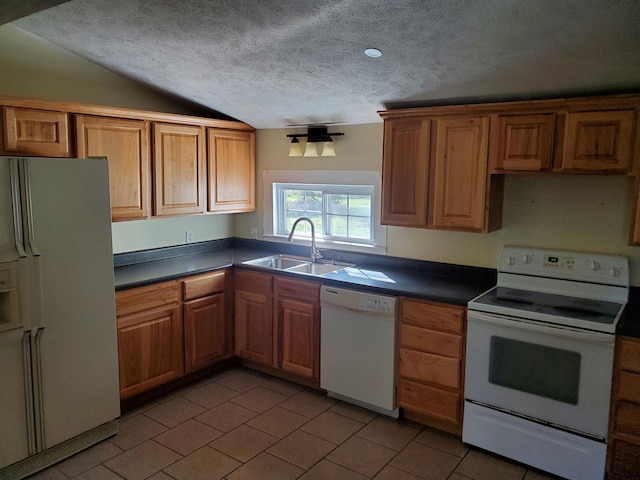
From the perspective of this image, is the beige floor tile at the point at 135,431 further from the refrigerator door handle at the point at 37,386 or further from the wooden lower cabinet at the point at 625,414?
the wooden lower cabinet at the point at 625,414

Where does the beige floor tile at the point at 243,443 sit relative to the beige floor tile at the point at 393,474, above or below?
above

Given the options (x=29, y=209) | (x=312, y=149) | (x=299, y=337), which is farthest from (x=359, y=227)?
(x=29, y=209)

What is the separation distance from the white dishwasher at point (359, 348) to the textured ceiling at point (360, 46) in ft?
4.40

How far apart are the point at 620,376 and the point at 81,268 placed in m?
2.85

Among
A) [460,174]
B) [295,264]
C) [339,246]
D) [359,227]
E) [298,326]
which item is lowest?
[298,326]

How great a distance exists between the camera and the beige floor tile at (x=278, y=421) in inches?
123

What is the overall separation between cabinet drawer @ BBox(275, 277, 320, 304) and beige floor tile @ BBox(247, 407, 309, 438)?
0.77 metres

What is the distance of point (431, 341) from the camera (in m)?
3.04

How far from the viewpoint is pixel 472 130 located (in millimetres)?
3023

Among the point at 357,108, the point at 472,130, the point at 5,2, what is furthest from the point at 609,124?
the point at 5,2

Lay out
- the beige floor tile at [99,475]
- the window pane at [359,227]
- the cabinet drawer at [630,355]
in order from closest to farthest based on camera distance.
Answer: the cabinet drawer at [630,355], the beige floor tile at [99,475], the window pane at [359,227]

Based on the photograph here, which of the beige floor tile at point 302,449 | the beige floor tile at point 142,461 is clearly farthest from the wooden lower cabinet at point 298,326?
the beige floor tile at point 142,461

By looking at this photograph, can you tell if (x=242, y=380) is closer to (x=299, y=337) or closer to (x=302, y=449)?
(x=299, y=337)

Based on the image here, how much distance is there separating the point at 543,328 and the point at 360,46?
1.75 meters
